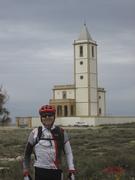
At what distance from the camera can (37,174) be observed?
6699 millimetres

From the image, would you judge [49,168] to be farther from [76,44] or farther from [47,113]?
[76,44]

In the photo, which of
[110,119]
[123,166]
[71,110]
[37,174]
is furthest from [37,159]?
[71,110]

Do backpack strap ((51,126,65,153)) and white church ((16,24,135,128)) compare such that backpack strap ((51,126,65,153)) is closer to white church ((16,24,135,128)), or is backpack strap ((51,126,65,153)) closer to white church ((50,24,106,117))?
white church ((16,24,135,128))

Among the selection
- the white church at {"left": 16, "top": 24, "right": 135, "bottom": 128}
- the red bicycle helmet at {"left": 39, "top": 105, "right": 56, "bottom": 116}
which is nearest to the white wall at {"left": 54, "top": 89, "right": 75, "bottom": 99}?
the white church at {"left": 16, "top": 24, "right": 135, "bottom": 128}

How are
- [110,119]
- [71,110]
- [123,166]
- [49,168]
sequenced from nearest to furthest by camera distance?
[49,168] → [123,166] → [110,119] → [71,110]

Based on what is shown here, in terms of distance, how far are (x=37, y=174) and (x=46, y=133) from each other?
506mm

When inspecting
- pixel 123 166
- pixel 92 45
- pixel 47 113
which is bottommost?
pixel 123 166

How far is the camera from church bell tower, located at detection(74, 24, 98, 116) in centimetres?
9606

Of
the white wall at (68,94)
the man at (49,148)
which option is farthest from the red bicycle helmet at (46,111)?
the white wall at (68,94)

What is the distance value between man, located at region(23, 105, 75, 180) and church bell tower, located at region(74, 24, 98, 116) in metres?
87.4

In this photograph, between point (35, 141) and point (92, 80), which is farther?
point (92, 80)

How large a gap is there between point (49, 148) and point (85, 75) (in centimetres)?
9085

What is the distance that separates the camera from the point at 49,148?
21.8ft

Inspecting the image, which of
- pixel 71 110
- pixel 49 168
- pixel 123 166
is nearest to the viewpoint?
pixel 49 168
